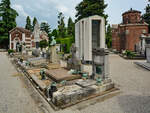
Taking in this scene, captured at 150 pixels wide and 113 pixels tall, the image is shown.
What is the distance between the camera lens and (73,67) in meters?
9.28

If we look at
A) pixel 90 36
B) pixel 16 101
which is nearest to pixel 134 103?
pixel 16 101

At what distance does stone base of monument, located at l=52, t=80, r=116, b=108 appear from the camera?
15.0ft

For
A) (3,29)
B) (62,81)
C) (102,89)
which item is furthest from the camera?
(3,29)

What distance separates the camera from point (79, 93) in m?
4.97

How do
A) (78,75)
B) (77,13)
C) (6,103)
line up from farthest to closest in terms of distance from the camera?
Answer: (77,13), (78,75), (6,103)

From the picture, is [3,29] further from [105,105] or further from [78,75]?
[105,105]

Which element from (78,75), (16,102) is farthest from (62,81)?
(16,102)

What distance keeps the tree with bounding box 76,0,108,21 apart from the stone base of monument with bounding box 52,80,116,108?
20530 mm

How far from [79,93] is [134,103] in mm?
2197

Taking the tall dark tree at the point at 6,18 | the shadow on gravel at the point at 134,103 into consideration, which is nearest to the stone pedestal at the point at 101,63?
the shadow on gravel at the point at 134,103

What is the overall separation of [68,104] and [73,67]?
4777 mm

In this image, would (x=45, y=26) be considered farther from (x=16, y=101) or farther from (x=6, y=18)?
(x=16, y=101)

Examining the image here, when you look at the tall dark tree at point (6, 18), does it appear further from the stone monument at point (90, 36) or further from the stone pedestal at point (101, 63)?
the stone pedestal at point (101, 63)

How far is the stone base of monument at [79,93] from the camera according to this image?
4.57m
